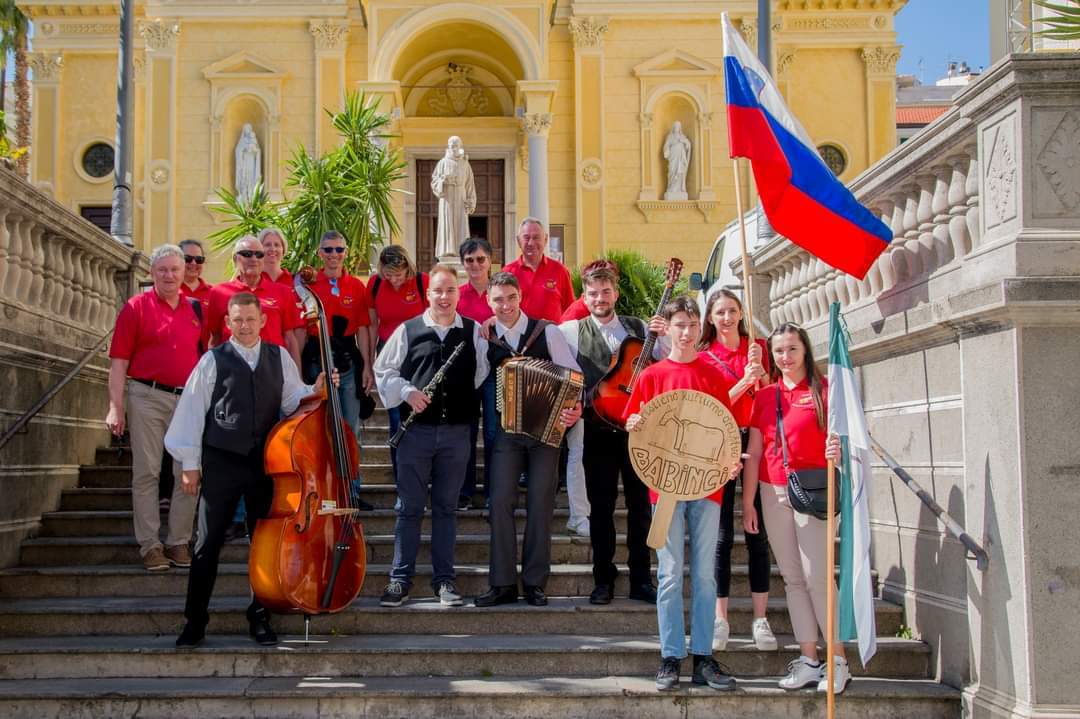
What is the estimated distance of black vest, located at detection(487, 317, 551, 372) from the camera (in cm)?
700

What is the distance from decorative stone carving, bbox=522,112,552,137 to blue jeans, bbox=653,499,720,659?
63.3 feet

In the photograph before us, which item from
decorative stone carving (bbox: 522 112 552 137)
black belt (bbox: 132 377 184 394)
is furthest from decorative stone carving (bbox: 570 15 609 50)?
black belt (bbox: 132 377 184 394)

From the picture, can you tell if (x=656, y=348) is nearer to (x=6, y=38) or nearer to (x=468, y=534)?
(x=468, y=534)

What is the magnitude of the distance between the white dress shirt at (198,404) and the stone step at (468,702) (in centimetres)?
128

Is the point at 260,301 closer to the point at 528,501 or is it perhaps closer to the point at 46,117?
the point at 528,501

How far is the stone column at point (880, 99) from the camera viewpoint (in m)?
27.3

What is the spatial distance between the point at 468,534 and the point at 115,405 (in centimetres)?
258

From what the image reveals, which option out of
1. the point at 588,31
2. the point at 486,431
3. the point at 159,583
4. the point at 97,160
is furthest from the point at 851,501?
the point at 97,160

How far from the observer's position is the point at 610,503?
6.90 m

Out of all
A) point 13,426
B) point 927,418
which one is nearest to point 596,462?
point 927,418

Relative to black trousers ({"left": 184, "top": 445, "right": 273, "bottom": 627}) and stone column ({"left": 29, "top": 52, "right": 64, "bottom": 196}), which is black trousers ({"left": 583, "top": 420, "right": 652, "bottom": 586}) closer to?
black trousers ({"left": 184, "top": 445, "right": 273, "bottom": 627})

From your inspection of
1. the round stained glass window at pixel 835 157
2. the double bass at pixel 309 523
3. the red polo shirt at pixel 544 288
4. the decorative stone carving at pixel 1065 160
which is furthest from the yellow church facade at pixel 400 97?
the decorative stone carving at pixel 1065 160

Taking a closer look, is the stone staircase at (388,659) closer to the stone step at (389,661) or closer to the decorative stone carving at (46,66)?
the stone step at (389,661)

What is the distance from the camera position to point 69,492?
8.31m
